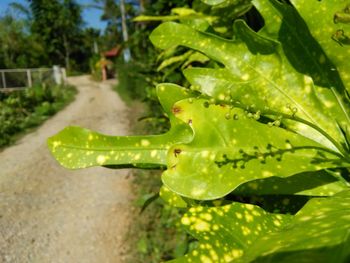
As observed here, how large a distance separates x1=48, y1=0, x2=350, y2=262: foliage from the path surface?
Result: 4042 millimetres

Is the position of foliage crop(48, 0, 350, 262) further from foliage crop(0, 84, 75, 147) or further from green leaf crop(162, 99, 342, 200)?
foliage crop(0, 84, 75, 147)

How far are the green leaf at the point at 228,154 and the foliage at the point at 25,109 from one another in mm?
10213

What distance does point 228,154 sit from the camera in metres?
0.83

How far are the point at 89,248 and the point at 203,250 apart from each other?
4.52m

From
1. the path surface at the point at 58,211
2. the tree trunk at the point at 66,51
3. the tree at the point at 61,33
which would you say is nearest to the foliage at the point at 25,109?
the path surface at the point at 58,211

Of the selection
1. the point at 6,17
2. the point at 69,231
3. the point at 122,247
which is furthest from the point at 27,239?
the point at 6,17

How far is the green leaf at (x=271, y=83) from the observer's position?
35.9 inches

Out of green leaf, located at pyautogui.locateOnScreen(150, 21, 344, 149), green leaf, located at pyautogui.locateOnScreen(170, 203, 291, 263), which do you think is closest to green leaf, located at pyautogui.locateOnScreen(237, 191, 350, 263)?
green leaf, located at pyautogui.locateOnScreen(170, 203, 291, 263)

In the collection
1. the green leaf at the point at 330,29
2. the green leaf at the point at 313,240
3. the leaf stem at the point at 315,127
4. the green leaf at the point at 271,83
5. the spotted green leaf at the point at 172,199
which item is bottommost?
the spotted green leaf at the point at 172,199

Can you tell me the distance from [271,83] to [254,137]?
0.49ft

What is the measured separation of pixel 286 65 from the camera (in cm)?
94

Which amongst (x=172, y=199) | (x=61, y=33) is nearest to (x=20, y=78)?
(x=172, y=199)

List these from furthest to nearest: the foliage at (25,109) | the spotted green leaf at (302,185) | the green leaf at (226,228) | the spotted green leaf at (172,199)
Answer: the foliage at (25,109), the spotted green leaf at (172,199), the spotted green leaf at (302,185), the green leaf at (226,228)

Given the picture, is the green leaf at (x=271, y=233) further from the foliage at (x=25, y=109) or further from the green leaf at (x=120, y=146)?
the foliage at (x=25, y=109)
